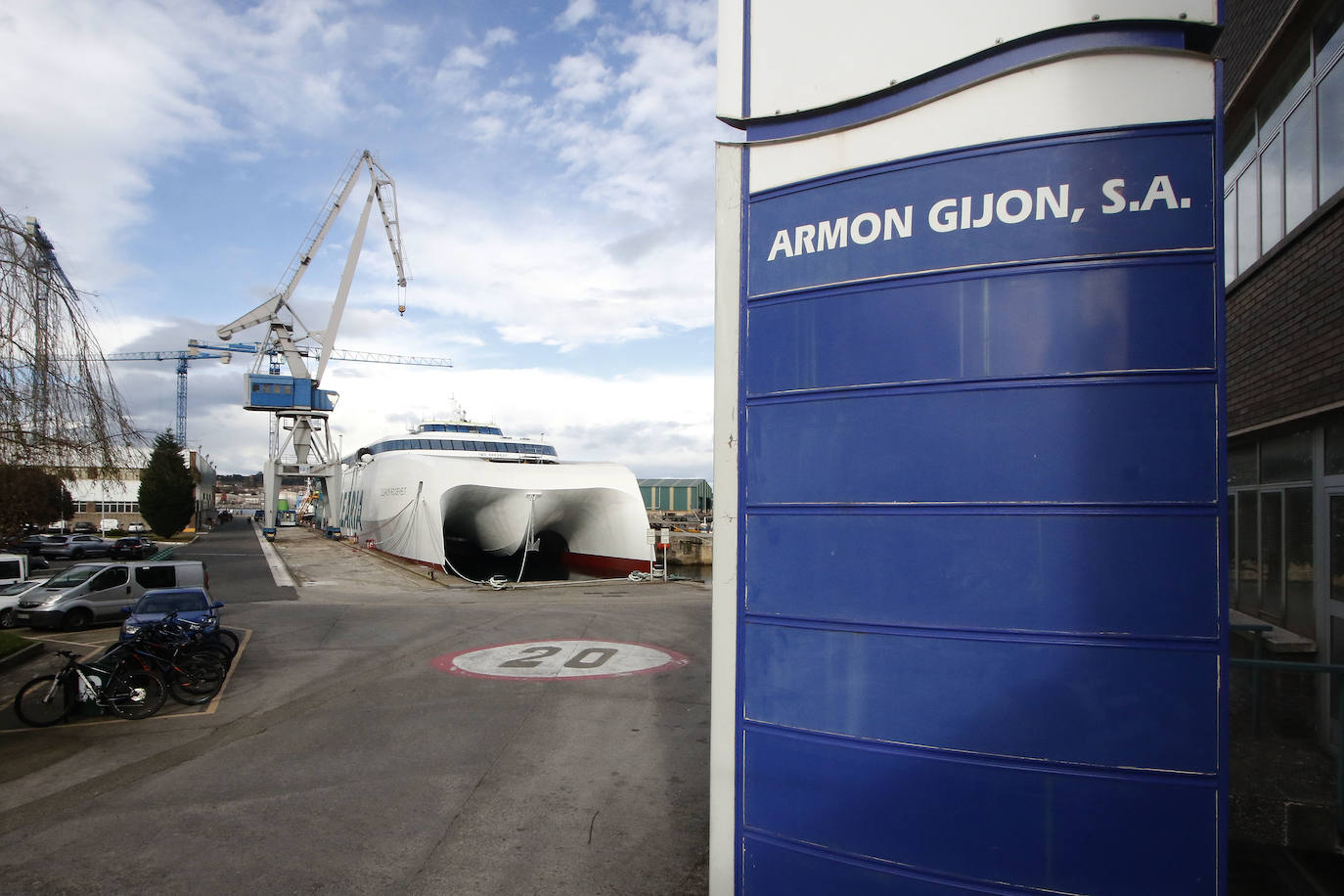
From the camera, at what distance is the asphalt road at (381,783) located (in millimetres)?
5035

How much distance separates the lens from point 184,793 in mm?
6434


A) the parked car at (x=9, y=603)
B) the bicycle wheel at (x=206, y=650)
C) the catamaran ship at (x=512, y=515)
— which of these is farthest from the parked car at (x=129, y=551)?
the bicycle wheel at (x=206, y=650)

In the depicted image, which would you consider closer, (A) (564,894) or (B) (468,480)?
(A) (564,894)

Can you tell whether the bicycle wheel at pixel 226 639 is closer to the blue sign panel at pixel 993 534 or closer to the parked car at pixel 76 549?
the blue sign panel at pixel 993 534

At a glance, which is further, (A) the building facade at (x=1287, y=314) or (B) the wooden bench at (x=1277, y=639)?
(B) the wooden bench at (x=1277, y=639)

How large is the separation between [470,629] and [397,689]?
193 inches

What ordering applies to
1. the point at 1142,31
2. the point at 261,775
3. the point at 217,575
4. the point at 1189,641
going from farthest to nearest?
the point at 217,575 < the point at 261,775 < the point at 1142,31 < the point at 1189,641

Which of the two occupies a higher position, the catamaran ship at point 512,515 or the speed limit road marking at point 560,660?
the catamaran ship at point 512,515

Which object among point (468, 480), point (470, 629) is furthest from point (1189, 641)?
point (468, 480)

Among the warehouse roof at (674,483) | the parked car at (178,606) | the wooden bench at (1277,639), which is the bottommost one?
the parked car at (178,606)

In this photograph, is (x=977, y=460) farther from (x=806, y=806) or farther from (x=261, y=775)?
(x=261, y=775)

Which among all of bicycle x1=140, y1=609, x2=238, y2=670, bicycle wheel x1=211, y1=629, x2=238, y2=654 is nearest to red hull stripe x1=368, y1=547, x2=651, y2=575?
bicycle wheel x1=211, y1=629, x2=238, y2=654

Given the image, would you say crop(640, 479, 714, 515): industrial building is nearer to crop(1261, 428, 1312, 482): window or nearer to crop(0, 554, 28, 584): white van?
crop(0, 554, 28, 584): white van

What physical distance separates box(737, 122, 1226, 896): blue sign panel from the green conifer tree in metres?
54.4
